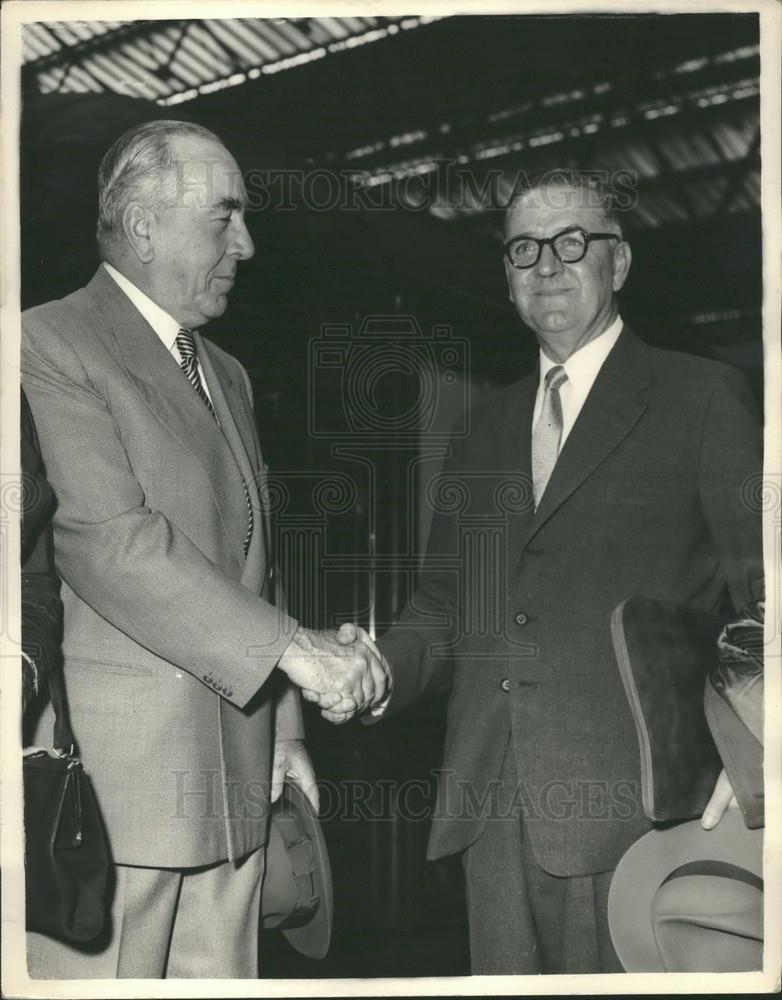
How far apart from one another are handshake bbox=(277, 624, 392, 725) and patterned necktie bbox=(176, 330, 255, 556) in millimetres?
273

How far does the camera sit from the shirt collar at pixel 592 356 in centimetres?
306

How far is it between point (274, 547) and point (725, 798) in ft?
4.06

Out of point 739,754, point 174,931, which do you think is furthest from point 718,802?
point 174,931

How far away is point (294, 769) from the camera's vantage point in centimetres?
303

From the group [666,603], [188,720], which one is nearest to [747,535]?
[666,603]

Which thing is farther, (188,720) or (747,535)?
(747,535)

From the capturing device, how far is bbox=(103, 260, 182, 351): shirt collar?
291cm

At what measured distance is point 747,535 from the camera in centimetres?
298

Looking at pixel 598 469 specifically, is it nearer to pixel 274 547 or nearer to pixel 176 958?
pixel 274 547

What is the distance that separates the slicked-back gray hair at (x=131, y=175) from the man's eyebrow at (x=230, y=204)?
134 millimetres

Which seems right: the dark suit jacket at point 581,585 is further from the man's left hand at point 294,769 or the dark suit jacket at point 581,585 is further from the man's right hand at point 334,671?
the man's left hand at point 294,769

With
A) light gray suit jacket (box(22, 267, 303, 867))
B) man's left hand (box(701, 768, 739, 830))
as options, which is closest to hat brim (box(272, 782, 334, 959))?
light gray suit jacket (box(22, 267, 303, 867))

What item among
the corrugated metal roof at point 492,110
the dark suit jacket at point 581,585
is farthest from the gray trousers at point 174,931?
the corrugated metal roof at point 492,110

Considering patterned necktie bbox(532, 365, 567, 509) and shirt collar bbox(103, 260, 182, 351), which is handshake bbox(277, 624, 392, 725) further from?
shirt collar bbox(103, 260, 182, 351)
